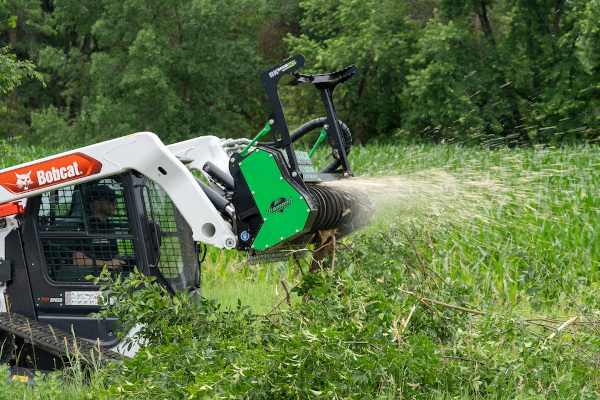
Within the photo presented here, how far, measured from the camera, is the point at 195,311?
177 inches

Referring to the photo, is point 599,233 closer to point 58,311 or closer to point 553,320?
point 553,320

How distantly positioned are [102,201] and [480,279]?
428 centimetres

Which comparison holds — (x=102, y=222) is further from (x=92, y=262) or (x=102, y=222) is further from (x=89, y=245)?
(x=92, y=262)

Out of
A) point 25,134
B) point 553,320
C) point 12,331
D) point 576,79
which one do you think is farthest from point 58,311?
→ point 25,134

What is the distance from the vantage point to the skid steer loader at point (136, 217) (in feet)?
15.3

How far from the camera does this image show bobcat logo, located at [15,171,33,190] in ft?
16.2

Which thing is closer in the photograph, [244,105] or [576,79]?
[576,79]

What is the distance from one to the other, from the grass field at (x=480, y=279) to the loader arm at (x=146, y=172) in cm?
93

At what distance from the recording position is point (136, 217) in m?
4.88

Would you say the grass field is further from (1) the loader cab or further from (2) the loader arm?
(2) the loader arm

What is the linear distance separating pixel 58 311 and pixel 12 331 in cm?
33

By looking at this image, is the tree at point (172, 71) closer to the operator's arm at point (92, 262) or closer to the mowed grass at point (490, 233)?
the mowed grass at point (490, 233)

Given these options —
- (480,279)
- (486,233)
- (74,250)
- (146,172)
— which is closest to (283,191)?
(146,172)

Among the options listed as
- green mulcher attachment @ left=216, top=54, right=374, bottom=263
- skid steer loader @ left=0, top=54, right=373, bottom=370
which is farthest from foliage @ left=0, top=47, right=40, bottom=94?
green mulcher attachment @ left=216, top=54, right=374, bottom=263
